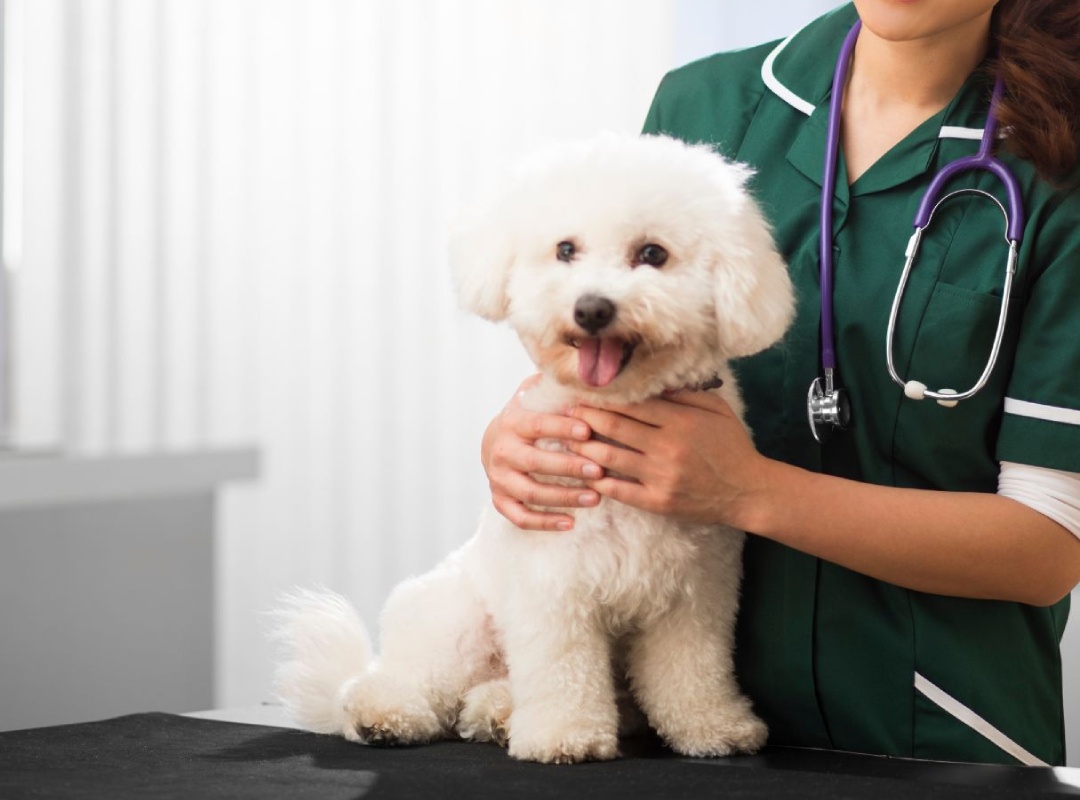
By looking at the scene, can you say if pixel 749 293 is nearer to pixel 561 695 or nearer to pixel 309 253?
pixel 561 695

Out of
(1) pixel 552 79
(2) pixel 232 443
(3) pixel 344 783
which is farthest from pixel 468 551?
(1) pixel 552 79

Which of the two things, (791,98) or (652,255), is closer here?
(652,255)

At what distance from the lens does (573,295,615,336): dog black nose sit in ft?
3.51

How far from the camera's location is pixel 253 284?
2742mm

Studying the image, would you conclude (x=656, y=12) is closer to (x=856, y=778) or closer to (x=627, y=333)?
(x=627, y=333)

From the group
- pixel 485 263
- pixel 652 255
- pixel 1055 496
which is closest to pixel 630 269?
pixel 652 255

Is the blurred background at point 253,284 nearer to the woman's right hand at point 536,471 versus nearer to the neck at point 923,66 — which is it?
the neck at point 923,66

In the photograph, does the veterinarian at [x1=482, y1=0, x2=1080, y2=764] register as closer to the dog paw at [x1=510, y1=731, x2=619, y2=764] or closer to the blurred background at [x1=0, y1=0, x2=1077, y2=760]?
the dog paw at [x1=510, y1=731, x2=619, y2=764]

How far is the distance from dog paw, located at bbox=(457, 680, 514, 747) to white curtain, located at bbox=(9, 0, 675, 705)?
1.59m

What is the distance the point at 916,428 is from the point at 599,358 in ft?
1.12

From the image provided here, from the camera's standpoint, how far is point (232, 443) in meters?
2.76

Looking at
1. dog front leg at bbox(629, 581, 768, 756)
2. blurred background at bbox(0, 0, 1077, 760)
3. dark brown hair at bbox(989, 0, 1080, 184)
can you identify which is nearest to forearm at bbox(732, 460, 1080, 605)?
dog front leg at bbox(629, 581, 768, 756)

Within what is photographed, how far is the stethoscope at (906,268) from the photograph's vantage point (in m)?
1.15

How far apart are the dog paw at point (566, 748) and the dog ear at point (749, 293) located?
38 centimetres
